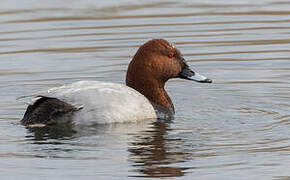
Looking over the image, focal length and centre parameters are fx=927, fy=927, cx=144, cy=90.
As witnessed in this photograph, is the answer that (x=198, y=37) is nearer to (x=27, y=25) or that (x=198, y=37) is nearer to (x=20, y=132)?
(x=27, y=25)

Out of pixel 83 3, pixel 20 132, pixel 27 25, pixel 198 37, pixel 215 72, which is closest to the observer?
pixel 20 132

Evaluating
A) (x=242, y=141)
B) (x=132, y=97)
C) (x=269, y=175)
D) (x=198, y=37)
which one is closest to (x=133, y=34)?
(x=198, y=37)

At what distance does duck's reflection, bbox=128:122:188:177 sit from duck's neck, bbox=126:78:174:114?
1022 millimetres

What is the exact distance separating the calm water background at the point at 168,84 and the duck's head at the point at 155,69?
0.34m

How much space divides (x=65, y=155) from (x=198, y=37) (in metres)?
6.37

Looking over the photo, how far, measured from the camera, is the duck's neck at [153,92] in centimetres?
1016

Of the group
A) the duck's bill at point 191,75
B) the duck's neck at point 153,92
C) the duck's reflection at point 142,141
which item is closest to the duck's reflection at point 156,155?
the duck's reflection at point 142,141

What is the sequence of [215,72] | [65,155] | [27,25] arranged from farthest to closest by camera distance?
[27,25] < [215,72] < [65,155]

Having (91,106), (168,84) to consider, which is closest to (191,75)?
(168,84)

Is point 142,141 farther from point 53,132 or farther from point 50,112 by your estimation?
point 50,112

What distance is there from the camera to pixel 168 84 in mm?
11852

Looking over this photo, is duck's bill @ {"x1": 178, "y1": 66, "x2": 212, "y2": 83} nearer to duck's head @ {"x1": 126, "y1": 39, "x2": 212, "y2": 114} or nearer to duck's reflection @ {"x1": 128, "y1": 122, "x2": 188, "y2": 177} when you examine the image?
duck's head @ {"x1": 126, "y1": 39, "x2": 212, "y2": 114}

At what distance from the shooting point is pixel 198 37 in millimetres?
14055

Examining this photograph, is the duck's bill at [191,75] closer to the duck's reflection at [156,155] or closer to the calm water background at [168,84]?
the calm water background at [168,84]
